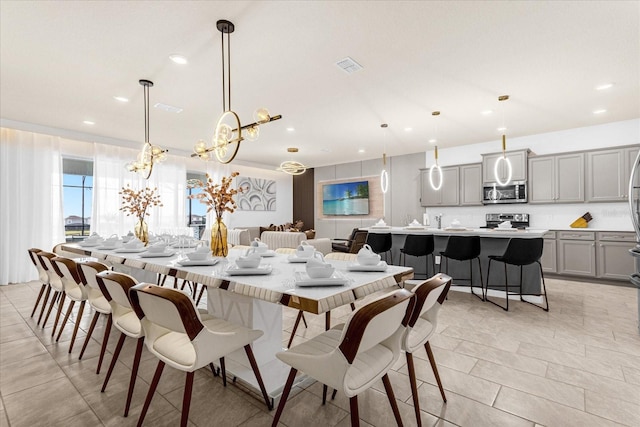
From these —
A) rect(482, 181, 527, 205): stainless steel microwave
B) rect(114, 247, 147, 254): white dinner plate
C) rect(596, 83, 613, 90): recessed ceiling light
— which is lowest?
rect(114, 247, 147, 254): white dinner plate

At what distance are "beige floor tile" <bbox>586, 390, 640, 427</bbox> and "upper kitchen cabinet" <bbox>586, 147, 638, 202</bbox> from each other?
463 cm

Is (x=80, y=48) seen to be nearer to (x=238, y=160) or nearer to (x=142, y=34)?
(x=142, y=34)

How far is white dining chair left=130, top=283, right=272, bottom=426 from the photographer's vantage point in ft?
4.43

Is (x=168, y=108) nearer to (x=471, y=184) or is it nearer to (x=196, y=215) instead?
(x=196, y=215)

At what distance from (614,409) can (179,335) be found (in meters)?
2.55

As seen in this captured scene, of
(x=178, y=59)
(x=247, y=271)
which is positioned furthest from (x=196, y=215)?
(x=247, y=271)

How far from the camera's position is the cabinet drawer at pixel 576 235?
16.8 feet

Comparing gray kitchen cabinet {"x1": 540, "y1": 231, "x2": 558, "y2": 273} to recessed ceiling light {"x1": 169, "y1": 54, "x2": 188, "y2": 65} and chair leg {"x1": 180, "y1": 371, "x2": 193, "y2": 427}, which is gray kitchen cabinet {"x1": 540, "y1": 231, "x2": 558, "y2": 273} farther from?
recessed ceiling light {"x1": 169, "y1": 54, "x2": 188, "y2": 65}

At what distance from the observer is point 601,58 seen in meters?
3.10

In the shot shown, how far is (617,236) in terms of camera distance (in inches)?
193

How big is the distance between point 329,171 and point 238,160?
2.78 m

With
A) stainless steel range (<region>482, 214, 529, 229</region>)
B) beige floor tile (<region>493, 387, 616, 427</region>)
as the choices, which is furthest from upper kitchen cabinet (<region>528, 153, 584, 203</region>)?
beige floor tile (<region>493, 387, 616, 427</region>)

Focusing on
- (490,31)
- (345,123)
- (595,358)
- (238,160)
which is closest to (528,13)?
(490,31)

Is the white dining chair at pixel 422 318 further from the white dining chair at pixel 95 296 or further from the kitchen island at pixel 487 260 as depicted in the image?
the kitchen island at pixel 487 260
